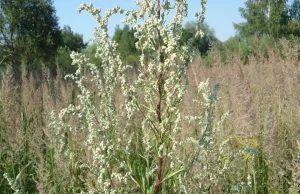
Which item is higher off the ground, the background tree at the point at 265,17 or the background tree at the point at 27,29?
the background tree at the point at 265,17

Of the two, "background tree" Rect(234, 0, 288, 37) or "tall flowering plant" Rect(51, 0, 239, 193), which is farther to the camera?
"background tree" Rect(234, 0, 288, 37)

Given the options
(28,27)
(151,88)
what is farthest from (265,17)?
(151,88)

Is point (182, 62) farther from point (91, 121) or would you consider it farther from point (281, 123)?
point (281, 123)

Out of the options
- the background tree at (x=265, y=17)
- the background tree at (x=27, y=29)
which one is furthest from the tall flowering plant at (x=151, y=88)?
the background tree at (x=265, y=17)

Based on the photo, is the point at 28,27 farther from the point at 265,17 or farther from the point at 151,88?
the point at 265,17

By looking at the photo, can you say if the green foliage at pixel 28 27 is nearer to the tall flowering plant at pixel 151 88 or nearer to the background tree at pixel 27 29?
the background tree at pixel 27 29

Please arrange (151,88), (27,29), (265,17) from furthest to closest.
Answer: (265,17) → (27,29) → (151,88)

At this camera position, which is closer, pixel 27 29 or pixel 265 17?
pixel 27 29

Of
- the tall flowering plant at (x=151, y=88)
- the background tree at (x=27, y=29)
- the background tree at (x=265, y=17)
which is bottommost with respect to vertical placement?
the tall flowering plant at (x=151, y=88)

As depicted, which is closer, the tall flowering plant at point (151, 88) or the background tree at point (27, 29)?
the tall flowering plant at point (151, 88)

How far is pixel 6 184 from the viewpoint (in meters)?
3.58

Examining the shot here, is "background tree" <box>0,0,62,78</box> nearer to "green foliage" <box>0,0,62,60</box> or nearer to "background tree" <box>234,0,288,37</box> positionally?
"green foliage" <box>0,0,62,60</box>

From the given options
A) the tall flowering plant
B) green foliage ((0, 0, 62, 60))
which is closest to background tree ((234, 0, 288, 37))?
green foliage ((0, 0, 62, 60))

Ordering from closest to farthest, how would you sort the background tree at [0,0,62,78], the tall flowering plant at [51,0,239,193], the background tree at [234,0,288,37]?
the tall flowering plant at [51,0,239,193] → the background tree at [0,0,62,78] → the background tree at [234,0,288,37]
